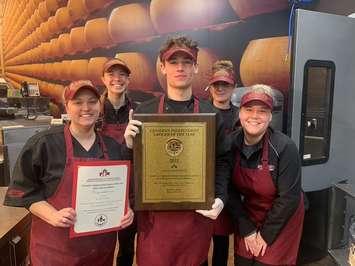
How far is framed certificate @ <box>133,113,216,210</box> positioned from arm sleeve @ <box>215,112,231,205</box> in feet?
0.23

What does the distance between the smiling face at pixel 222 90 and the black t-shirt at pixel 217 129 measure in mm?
684

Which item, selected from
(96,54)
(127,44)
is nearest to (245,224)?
(127,44)

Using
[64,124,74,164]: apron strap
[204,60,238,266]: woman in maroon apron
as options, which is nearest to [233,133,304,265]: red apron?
[204,60,238,266]: woman in maroon apron

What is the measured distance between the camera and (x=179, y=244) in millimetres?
1450

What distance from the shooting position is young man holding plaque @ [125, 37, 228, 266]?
134 cm

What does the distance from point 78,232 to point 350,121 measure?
6.84 ft

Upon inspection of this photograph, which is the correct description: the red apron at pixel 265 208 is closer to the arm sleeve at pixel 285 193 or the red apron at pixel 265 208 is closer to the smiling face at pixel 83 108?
the arm sleeve at pixel 285 193

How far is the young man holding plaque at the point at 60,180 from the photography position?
131 centimetres

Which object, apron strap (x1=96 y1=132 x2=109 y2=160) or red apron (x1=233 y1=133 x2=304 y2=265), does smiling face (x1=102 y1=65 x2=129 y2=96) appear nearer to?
apron strap (x1=96 y1=132 x2=109 y2=160)

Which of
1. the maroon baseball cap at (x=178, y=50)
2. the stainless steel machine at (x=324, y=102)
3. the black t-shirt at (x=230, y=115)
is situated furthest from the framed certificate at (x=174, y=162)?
the stainless steel machine at (x=324, y=102)

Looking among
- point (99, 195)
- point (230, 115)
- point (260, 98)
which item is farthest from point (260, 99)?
point (99, 195)

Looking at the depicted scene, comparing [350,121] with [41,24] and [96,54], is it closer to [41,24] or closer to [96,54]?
[96,54]

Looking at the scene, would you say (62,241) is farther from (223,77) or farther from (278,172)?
(223,77)

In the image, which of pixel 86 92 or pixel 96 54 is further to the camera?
pixel 96 54
